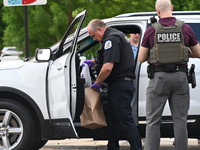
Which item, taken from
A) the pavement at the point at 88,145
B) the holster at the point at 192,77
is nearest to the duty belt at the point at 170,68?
the holster at the point at 192,77

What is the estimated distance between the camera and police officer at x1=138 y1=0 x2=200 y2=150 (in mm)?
6609

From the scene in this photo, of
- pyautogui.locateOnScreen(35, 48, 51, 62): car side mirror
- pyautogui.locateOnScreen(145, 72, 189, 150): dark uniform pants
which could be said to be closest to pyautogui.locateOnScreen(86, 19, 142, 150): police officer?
pyautogui.locateOnScreen(35, 48, 51, 62): car side mirror

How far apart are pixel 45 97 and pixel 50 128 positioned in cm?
37

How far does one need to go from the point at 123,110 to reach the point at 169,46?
1.20 metres

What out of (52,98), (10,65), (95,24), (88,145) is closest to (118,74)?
(95,24)

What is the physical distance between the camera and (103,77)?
738 cm

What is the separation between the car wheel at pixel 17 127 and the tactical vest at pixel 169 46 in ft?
6.11

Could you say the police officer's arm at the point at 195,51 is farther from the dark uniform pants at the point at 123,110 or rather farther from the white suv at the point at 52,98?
the dark uniform pants at the point at 123,110

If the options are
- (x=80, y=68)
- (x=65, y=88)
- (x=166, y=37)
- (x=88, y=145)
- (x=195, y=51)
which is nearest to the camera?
(x=166, y=37)

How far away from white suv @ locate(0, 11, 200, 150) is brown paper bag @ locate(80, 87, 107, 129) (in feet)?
0.41

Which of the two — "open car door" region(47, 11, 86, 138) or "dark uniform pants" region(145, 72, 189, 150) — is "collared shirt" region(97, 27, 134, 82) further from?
"dark uniform pants" region(145, 72, 189, 150)

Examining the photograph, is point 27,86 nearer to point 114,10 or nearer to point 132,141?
point 132,141

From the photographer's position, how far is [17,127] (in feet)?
25.2

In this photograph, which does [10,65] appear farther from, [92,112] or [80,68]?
[92,112]
